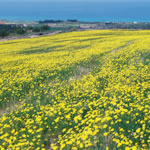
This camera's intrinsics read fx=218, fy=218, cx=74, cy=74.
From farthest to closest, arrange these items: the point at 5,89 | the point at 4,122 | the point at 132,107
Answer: the point at 5,89
the point at 4,122
the point at 132,107

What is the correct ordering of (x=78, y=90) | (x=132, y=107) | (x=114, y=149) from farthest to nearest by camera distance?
(x=78, y=90) → (x=132, y=107) → (x=114, y=149)

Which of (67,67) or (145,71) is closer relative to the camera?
(145,71)

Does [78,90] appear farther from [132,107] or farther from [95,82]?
[132,107]

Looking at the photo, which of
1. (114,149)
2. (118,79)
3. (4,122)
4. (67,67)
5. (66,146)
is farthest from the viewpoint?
(67,67)

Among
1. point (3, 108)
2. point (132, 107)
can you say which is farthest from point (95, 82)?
point (3, 108)

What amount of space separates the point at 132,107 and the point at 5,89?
24.4 feet

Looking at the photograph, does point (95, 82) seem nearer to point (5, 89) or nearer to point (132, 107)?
point (132, 107)

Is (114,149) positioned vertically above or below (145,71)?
below

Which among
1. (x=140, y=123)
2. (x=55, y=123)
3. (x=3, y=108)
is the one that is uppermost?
(x=140, y=123)

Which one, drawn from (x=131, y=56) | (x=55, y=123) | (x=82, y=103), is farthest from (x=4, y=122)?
(x=131, y=56)

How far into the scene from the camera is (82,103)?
9.01m

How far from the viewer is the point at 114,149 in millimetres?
5738

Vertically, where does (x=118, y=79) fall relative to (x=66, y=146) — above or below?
above

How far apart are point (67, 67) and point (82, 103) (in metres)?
7.06
